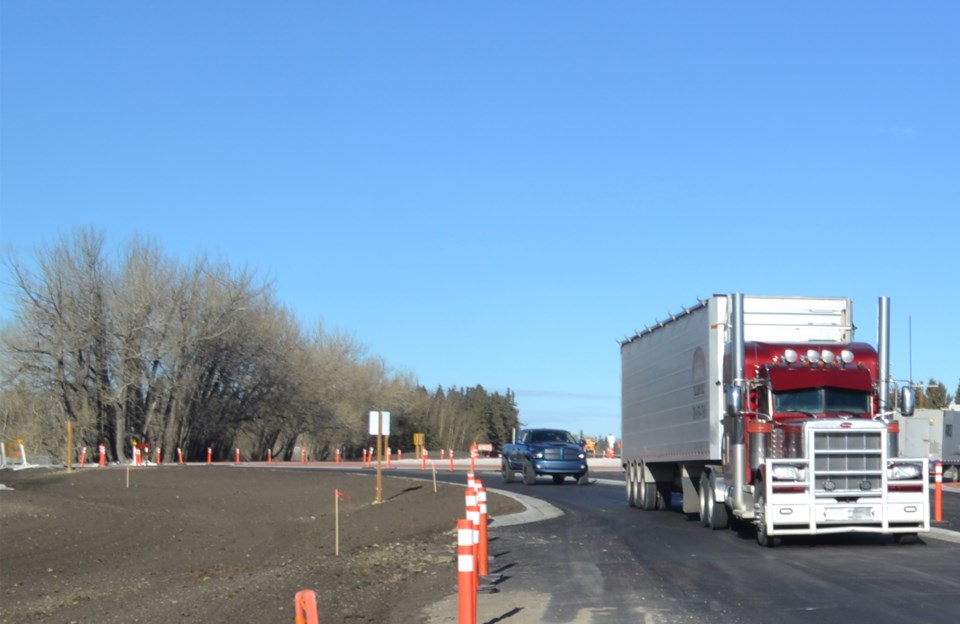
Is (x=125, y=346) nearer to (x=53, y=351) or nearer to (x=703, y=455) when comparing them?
(x=53, y=351)

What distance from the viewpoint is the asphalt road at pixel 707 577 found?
11555 millimetres

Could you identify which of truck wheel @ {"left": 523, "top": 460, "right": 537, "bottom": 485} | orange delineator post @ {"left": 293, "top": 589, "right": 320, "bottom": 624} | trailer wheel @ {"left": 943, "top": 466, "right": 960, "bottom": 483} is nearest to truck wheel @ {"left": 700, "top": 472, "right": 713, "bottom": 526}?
orange delineator post @ {"left": 293, "top": 589, "right": 320, "bottom": 624}

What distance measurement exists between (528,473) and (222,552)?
72.1 ft

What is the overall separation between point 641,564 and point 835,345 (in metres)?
6.00

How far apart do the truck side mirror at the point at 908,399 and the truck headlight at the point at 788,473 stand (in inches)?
88.4

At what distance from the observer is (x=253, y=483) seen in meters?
39.7

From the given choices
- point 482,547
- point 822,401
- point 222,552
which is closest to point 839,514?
point 822,401

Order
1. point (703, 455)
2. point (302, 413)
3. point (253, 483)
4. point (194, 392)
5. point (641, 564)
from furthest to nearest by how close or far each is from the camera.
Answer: point (302, 413)
point (194, 392)
point (253, 483)
point (703, 455)
point (641, 564)

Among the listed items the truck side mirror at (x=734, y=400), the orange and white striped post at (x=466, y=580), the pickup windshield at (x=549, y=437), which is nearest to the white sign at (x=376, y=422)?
the truck side mirror at (x=734, y=400)

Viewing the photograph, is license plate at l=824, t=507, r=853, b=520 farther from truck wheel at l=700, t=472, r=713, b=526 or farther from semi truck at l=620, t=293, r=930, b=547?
truck wheel at l=700, t=472, r=713, b=526

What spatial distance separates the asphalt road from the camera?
37.9 feet

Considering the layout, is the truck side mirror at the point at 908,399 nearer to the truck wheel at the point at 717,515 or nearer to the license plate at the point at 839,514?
the license plate at the point at 839,514

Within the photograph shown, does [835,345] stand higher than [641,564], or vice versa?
[835,345]

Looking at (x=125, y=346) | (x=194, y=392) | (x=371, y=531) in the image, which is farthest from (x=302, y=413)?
(x=371, y=531)
